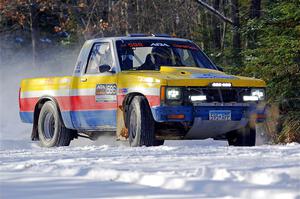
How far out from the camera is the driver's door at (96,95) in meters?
11.6

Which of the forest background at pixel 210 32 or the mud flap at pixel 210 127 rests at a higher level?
the forest background at pixel 210 32

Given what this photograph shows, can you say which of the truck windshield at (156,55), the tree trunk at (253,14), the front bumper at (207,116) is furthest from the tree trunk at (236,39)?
the front bumper at (207,116)

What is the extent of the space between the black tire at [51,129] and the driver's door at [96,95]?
41 cm

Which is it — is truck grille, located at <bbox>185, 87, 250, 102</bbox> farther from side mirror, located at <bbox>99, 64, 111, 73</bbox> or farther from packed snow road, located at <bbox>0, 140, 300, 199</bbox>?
packed snow road, located at <bbox>0, 140, 300, 199</bbox>

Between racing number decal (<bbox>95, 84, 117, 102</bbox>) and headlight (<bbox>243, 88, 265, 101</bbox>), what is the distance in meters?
1.70

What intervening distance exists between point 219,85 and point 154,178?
4.51 meters

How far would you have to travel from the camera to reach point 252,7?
776 inches

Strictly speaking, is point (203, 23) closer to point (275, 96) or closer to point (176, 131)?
point (275, 96)

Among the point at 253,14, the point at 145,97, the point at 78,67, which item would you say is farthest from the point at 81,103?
the point at 253,14

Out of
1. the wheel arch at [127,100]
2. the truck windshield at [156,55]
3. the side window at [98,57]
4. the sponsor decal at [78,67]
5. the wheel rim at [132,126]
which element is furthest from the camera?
the sponsor decal at [78,67]

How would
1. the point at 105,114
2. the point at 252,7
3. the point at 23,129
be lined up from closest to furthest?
the point at 105,114
the point at 252,7
the point at 23,129

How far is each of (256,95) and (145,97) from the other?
1.43m

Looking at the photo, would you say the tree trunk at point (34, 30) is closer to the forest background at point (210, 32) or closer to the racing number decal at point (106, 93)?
the forest background at point (210, 32)

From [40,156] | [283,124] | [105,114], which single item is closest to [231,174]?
[40,156]
